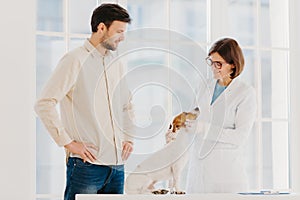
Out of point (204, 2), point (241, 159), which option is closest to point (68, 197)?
point (241, 159)

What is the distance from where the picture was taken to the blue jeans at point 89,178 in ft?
8.29

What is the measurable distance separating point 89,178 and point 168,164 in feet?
1.19

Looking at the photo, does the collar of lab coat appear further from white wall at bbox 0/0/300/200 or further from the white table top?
white wall at bbox 0/0/300/200

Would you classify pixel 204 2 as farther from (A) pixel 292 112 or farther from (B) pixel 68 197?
(B) pixel 68 197

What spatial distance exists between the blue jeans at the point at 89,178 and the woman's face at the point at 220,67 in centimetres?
68

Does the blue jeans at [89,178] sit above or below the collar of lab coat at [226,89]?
below

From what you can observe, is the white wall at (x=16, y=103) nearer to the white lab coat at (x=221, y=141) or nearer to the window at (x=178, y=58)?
the window at (x=178, y=58)

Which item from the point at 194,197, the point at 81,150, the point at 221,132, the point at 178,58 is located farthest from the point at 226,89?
the point at 81,150

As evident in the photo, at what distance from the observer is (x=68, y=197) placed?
8.33ft

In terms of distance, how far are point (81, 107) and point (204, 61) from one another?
2.18ft

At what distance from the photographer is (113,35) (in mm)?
2590

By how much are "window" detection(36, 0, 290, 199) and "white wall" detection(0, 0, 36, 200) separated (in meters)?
0.16

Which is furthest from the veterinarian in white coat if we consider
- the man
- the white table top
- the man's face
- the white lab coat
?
the man's face

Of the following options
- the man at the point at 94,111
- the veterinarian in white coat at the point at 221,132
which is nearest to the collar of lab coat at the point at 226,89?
the veterinarian in white coat at the point at 221,132
